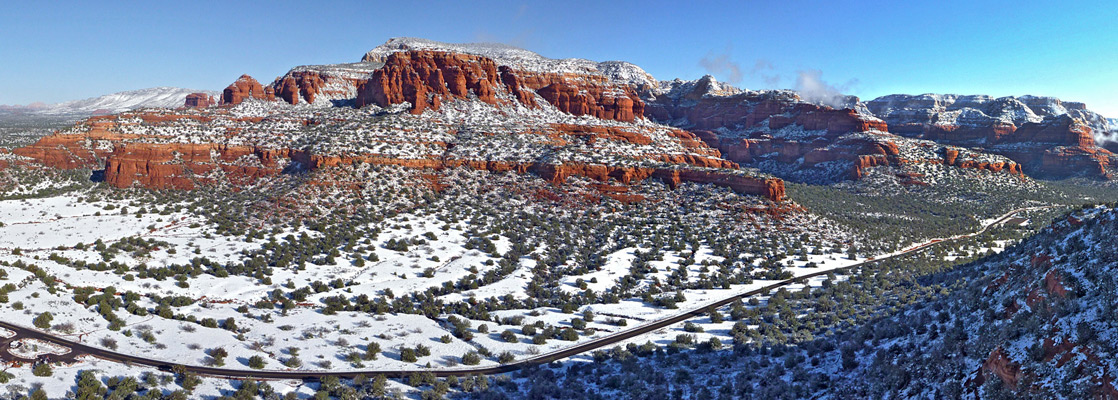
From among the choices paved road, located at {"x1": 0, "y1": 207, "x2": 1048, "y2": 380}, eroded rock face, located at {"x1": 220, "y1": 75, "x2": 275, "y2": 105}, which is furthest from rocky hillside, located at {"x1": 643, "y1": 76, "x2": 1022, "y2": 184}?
eroded rock face, located at {"x1": 220, "y1": 75, "x2": 275, "y2": 105}

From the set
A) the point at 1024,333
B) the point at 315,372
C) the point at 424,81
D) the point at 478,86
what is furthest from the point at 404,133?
the point at 1024,333

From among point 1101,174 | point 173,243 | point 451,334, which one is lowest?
point 451,334

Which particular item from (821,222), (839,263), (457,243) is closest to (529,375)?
(457,243)

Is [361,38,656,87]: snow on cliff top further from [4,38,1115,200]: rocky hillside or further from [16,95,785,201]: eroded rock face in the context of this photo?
[16,95,785,201]: eroded rock face

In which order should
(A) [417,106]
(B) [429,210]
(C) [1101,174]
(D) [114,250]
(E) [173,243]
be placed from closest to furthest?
(D) [114,250] < (E) [173,243] < (B) [429,210] < (A) [417,106] < (C) [1101,174]

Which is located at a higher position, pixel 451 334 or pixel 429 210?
pixel 429 210

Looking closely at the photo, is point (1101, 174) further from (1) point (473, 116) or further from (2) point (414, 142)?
(2) point (414, 142)
